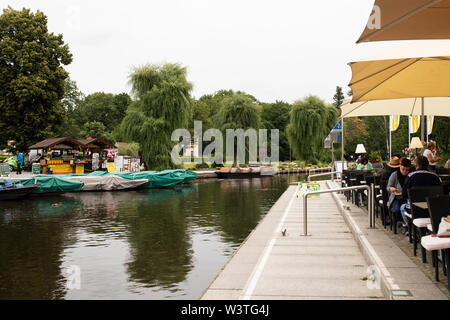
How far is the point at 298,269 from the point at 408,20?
13.2 ft

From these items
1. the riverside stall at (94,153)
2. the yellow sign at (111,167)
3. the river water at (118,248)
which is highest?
the riverside stall at (94,153)

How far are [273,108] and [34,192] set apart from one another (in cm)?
7006

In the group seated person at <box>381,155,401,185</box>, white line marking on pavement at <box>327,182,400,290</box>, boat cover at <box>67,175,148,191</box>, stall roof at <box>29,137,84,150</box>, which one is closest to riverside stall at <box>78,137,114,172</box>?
stall roof at <box>29,137,84,150</box>

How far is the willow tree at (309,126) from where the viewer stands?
56.2m

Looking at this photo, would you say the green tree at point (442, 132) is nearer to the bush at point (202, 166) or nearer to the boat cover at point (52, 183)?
the bush at point (202, 166)

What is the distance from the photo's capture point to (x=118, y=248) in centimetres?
1173

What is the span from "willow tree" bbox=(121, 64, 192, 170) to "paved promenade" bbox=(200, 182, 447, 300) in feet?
103

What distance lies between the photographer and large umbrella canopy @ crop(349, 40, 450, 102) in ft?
24.3

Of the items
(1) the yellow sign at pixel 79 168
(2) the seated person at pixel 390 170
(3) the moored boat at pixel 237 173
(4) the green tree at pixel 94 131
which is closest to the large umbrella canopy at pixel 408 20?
(2) the seated person at pixel 390 170

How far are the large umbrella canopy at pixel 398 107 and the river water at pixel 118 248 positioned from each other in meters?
4.69

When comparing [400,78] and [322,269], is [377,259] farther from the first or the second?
[400,78]

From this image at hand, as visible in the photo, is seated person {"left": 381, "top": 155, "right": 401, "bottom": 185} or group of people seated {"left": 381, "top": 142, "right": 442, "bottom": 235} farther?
seated person {"left": 381, "top": 155, "right": 401, "bottom": 185}

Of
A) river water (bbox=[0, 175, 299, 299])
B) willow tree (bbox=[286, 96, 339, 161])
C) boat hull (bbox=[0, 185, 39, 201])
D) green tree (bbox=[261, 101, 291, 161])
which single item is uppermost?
green tree (bbox=[261, 101, 291, 161])

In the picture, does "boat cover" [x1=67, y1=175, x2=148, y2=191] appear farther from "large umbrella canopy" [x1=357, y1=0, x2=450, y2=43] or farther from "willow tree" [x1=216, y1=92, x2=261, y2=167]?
"large umbrella canopy" [x1=357, y1=0, x2=450, y2=43]
